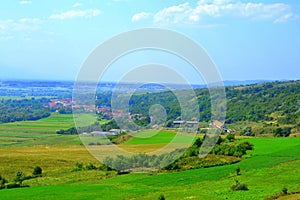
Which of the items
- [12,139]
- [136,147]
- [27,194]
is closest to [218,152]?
[136,147]

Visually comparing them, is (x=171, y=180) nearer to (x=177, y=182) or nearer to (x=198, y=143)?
(x=177, y=182)

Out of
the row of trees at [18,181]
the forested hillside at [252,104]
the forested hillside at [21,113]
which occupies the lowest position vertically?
the forested hillside at [21,113]

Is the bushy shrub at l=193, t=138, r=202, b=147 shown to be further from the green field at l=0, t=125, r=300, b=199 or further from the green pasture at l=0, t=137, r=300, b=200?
the green pasture at l=0, t=137, r=300, b=200

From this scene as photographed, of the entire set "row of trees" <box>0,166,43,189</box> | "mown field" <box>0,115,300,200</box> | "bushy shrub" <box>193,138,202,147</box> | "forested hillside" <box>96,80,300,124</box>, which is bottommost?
"row of trees" <box>0,166,43,189</box>

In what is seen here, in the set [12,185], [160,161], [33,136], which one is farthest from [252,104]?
[12,185]

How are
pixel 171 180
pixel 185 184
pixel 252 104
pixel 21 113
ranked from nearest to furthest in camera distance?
pixel 185 184, pixel 171 180, pixel 252 104, pixel 21 113

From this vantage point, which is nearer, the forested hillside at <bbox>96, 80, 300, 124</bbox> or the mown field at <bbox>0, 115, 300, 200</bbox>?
the mown field at <bbox>0, 115, 300, 200</bbox>

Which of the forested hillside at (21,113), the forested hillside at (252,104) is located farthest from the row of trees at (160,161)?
the forested hillside at (21,113)

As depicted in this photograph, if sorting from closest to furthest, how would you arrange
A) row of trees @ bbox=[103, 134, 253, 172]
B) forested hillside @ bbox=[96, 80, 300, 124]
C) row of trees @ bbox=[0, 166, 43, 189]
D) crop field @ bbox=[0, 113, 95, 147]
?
row of trees @ bbox=[0, 166, 43, 189]
row of trees @ bbox=[103, 134, 253, 172]
crop field @ bbox=[0, 113, 95, 147]
forested hillside @ bbox=[96, 80, 300, 124]

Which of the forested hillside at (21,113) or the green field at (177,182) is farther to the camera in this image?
the forested hillside at (21,113)

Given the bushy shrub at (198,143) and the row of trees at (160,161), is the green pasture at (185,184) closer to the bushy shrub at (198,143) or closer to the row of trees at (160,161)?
the row of trees at (160,161)

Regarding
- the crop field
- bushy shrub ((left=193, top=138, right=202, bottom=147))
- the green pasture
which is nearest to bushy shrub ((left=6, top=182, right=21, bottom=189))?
the green pasture
